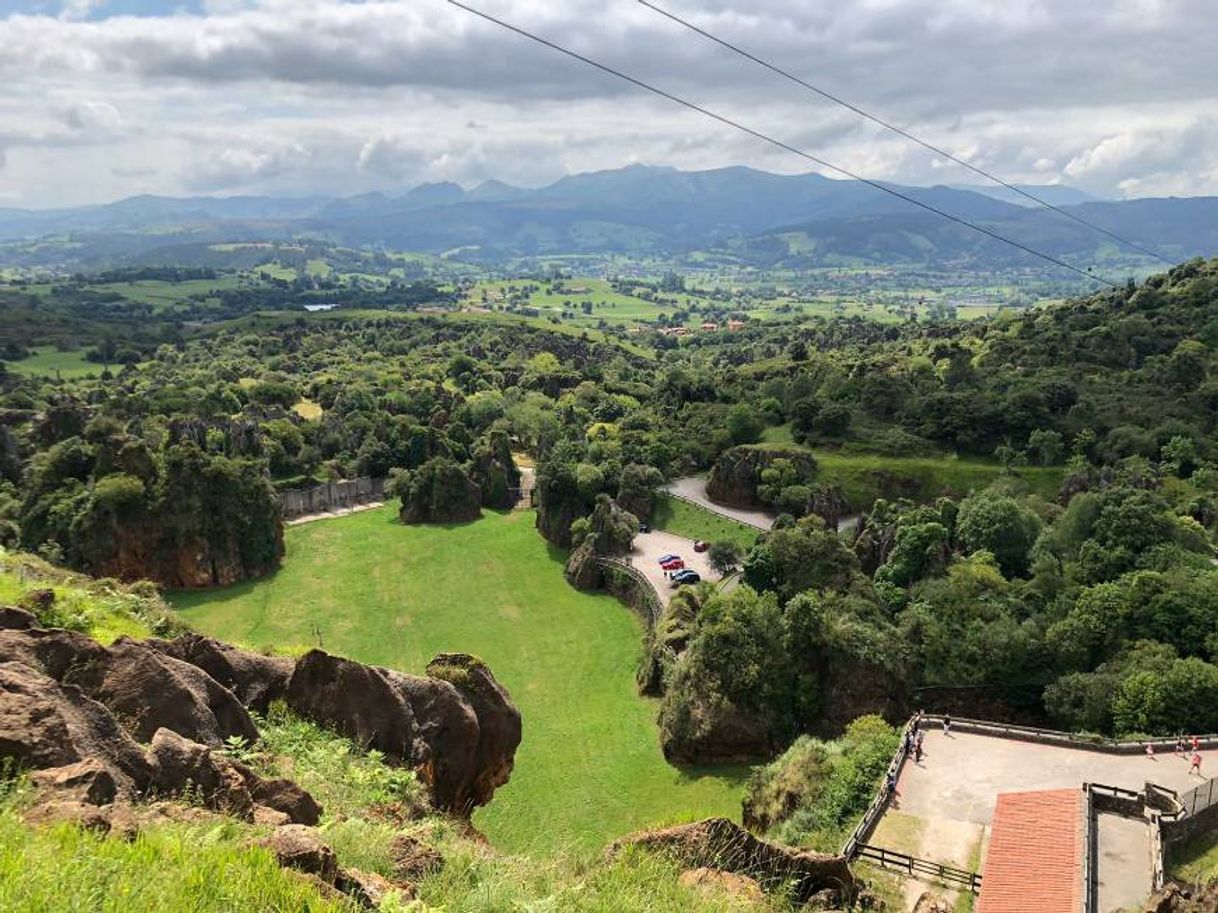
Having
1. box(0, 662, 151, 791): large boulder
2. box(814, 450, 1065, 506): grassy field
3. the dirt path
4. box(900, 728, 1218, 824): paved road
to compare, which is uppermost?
box(0, 662, 151, 791): large boulder

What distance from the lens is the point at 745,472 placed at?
53844 mm

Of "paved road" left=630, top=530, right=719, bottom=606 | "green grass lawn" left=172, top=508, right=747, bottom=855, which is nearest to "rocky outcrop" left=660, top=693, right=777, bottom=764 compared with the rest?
"green grass lawn" left=172, top=508, right=747, bottom=855

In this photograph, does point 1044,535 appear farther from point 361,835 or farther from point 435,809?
point 361,835

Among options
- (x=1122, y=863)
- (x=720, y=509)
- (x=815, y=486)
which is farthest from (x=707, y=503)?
(x=1122, y=863)

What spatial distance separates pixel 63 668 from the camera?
1025cm

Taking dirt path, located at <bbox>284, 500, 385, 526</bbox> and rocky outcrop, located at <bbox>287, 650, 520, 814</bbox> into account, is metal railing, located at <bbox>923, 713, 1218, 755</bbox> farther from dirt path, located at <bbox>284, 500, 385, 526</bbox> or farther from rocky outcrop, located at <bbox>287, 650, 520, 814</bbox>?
dirt path, located at <bbox>284, 500, 385, 526</bbox>

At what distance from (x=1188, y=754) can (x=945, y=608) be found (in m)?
9.76

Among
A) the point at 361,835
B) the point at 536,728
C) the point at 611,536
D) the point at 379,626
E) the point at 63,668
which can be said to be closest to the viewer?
the point at 361,835

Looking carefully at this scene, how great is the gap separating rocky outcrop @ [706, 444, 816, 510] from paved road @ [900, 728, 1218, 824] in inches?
1206

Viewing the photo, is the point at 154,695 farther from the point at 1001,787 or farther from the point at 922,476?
the point at 922,476

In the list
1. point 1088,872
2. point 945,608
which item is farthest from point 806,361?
point 1088,872

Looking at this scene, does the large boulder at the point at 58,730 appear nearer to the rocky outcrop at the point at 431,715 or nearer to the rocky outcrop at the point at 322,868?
the rocky outcrop at the point at 322,868

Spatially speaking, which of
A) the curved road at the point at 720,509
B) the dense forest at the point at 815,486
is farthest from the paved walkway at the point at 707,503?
the dense forest at the point at 815,486

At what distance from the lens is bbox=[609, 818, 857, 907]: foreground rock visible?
10.1m
